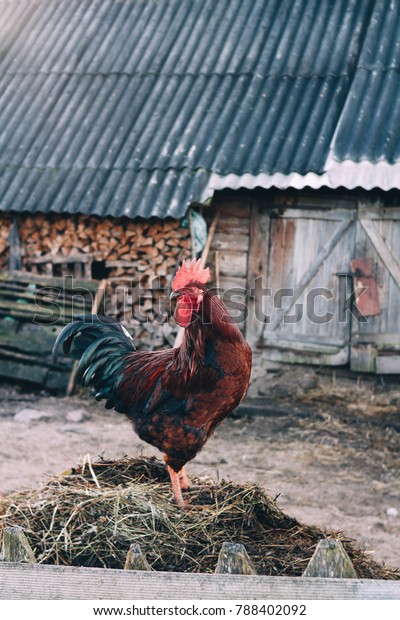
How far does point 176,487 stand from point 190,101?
26.9 feet

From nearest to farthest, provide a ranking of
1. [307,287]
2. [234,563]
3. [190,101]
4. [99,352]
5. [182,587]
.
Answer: [182,587] < [234,563] < [99,352] < [307,287] < [190,101]

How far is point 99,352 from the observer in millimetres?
5645

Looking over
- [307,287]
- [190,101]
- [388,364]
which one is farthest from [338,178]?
[190,101]

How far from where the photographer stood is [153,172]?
1143 centimetres

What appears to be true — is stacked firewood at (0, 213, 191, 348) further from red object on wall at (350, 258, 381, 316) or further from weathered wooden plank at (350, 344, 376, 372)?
weathered wooden plank at (350, 344, 376, 372)

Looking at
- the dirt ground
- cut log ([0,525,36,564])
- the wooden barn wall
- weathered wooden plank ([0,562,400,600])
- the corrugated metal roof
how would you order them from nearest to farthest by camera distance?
weathered wooden plank ([0,562,400,600])
cut log ([0,525,36,564])
the dirt ground
the corrugated metal roof
the wooden barn wall

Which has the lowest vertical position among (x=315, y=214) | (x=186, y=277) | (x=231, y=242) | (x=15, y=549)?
(x=15, y=549)

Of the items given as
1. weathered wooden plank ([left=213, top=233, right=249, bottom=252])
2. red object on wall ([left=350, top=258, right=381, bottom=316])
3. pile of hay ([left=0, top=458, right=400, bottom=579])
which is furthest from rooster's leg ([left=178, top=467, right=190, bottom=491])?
weathered wooden plank ([left=213, top=233, right=249, bottom=252])

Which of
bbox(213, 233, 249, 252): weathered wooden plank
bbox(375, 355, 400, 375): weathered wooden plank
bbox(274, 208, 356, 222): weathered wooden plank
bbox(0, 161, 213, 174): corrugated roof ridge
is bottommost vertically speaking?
bbox(375, 355, 400, 375): weathered wooden plank

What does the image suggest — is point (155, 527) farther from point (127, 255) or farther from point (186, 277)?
point (127, 255)

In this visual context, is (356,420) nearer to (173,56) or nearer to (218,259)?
(218,259)

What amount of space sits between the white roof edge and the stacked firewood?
1.27 m

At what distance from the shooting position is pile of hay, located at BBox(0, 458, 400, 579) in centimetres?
393

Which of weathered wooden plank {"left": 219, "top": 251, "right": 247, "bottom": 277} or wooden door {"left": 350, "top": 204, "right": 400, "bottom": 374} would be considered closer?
wooden door {"left": 350, "top": 204, "right": 400, "bottom": 374}
